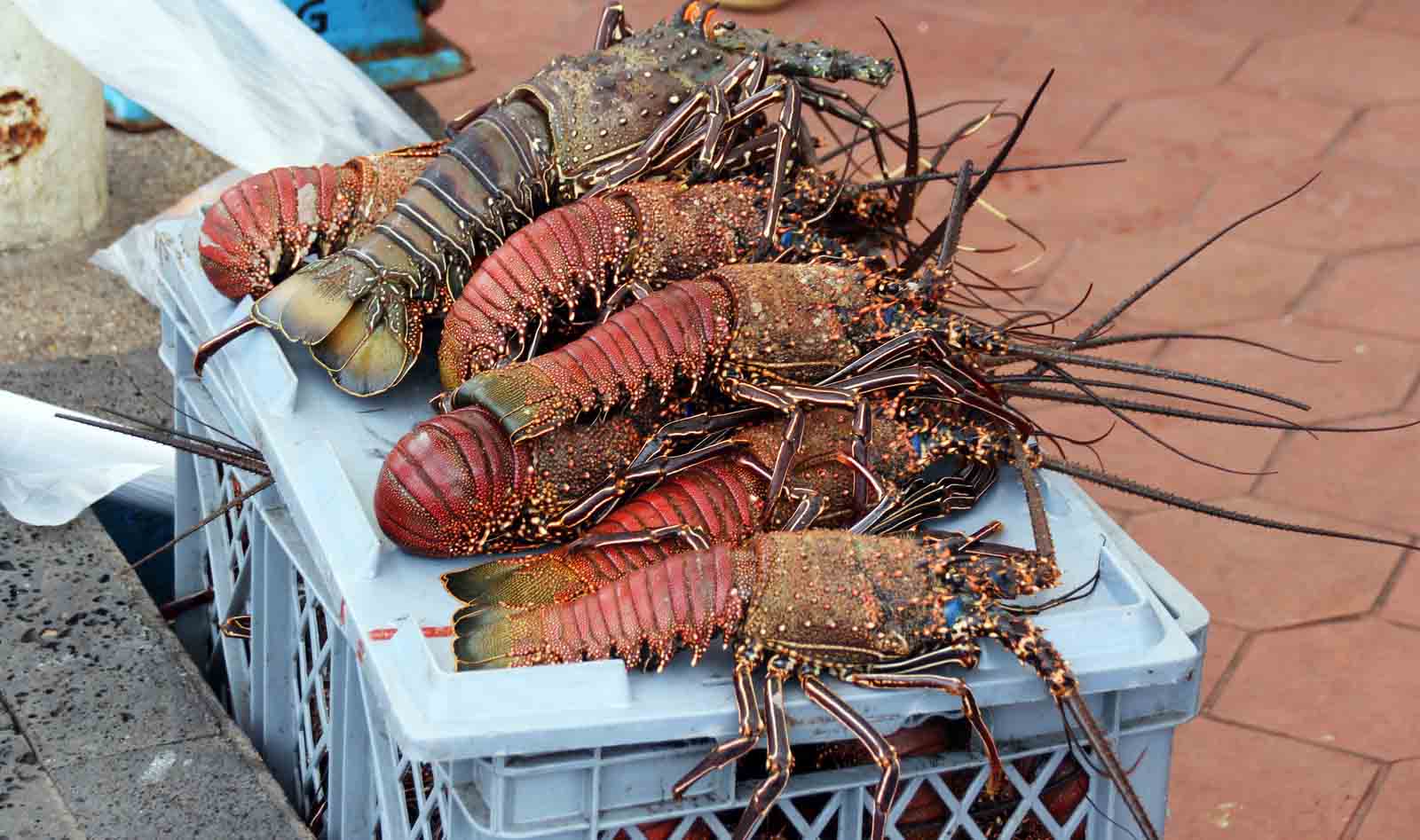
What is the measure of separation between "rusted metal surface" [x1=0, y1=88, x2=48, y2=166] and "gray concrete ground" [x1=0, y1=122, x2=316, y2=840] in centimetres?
59

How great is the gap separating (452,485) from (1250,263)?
2.96 meters

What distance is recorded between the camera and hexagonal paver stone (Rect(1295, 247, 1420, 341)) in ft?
12.9

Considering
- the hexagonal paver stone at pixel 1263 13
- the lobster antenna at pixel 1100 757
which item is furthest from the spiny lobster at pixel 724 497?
the hexagonal paver stone at pixel 1263 13

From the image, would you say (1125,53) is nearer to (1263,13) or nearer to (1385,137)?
(1263,13)

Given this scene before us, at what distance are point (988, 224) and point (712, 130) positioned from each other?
216cm

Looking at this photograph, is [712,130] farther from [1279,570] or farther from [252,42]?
[1279,570]

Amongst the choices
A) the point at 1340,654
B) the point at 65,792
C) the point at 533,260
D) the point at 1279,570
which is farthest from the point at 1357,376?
the point at 65,792

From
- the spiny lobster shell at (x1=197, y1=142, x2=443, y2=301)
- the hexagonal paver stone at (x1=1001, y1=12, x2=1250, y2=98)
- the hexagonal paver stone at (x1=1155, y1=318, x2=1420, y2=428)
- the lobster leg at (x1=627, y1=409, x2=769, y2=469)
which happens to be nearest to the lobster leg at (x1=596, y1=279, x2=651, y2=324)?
the lobster leg at (x1=627, y1=409, x2=769, y2=469)

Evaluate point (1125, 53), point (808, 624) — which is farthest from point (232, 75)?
point (1125, 53)

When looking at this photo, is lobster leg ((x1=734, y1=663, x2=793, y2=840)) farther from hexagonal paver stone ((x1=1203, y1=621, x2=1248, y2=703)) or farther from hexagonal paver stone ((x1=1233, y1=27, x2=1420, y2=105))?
hexagonal paver stone ((x1=1233, y1=27, x2=1420, y2=105))

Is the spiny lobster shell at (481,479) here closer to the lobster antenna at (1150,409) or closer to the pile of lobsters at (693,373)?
the pile of lobsters at (693,373)

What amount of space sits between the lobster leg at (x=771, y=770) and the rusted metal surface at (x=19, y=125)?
227cm

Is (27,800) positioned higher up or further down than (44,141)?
further down

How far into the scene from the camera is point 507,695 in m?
1.47
